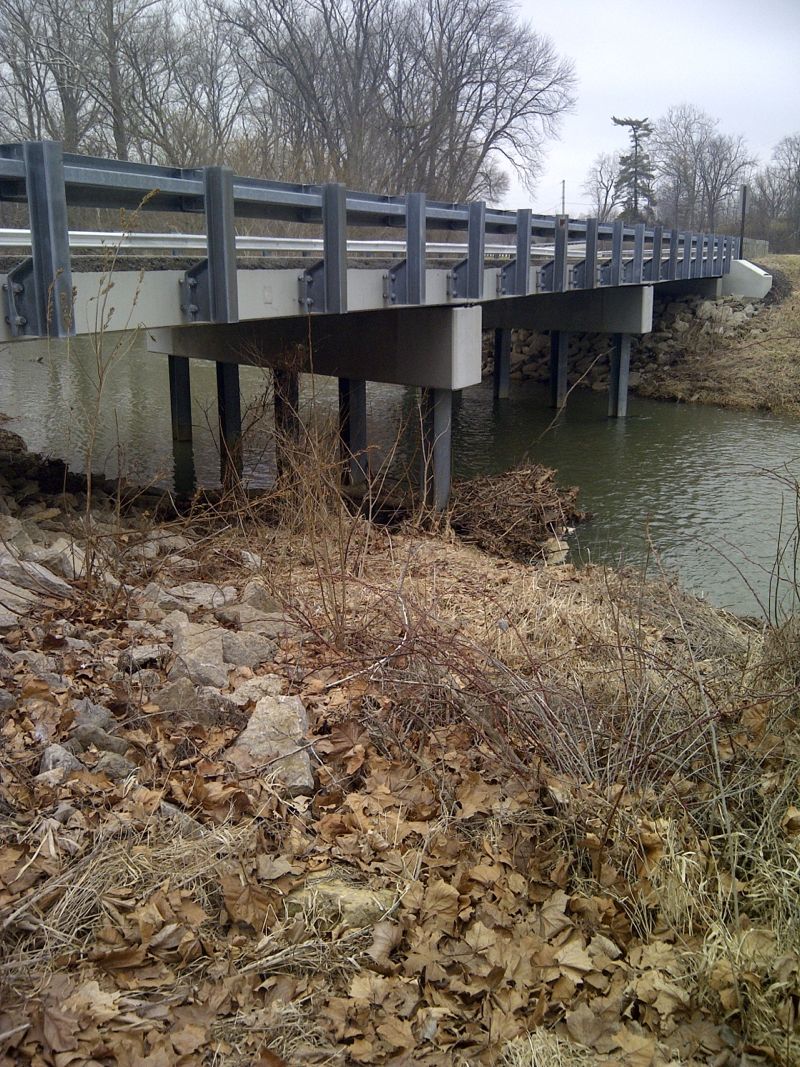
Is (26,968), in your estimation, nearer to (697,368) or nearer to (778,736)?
(778,736)

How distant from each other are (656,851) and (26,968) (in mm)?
2096

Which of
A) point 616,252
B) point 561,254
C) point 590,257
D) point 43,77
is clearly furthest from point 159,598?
point 43,77

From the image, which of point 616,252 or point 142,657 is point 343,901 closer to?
point 142,657

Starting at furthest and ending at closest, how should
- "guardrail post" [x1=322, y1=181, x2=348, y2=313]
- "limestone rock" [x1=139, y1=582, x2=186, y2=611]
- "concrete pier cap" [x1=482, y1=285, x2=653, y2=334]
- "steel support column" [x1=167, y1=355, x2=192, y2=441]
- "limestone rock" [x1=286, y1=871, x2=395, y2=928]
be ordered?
1. "concrete pier cap" [x1=482, y1=285, x2=653, y2=334]
2. "steel support column" [x1=167, y1=355, x2=192, y2=441]
3. "guardrail post" [x1=322, y1=181, x2=348, y2=313]
4. "limestone rock" [x1=139, y1=582, x2=186, y2=611]
5. "limestone rock" [x1=286, y1=871, x2=395, y2=928]

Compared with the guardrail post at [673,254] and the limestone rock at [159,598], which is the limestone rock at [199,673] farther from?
the guardrail post at [673,254]

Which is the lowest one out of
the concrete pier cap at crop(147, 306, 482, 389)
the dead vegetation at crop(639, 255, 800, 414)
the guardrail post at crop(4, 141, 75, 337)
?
the dead vegetation at crop(639, 255, 800, 414)

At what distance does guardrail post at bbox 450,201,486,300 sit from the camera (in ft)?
40.5

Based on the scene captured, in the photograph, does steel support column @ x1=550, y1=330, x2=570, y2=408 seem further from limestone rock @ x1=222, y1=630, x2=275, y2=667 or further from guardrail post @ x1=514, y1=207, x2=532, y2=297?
Result: limestone rock @ x1=222, y1=630, x2=275, y2=667

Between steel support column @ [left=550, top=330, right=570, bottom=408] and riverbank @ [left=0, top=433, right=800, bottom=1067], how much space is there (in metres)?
19.4

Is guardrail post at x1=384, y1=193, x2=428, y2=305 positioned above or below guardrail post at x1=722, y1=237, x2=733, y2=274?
below

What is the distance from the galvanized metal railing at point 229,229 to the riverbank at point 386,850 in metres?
2.49

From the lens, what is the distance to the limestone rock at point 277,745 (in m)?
3.80

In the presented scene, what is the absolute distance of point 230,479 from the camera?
10.5 metres

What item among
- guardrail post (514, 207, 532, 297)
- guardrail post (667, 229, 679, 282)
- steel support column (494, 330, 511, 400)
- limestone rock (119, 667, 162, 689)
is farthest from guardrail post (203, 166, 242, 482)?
guardrail post (667, 229, 679, 282)
